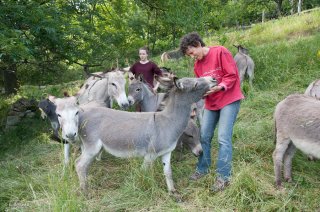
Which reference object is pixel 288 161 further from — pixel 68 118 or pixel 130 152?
pixel 68 118

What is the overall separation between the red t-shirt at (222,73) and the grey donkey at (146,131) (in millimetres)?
125

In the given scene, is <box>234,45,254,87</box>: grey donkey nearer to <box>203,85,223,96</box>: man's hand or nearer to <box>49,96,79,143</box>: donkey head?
<box>203,85,223,96</box>: man's hand

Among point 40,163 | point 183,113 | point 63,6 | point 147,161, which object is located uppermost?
point 63,6

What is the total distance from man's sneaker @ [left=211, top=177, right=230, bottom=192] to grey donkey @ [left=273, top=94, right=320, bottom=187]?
0.58 meters

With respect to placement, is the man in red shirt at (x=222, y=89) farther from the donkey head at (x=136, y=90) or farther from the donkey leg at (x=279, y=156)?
the donkey head at (x=136, y=90)

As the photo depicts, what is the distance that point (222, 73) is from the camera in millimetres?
3938

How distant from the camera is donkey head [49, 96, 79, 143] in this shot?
156 inches

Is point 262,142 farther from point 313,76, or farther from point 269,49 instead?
point 269,49

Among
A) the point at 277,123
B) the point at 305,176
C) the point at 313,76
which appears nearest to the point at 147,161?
the point at 277,123

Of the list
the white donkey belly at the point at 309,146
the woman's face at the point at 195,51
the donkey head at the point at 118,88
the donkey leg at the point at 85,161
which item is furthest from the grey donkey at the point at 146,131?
the donkey head at the point at 118,88

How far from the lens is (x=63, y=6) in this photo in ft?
27.1

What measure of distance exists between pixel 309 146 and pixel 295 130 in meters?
0.24

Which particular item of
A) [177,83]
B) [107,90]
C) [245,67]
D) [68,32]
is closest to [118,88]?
[107,90]

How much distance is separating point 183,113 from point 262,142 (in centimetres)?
164
